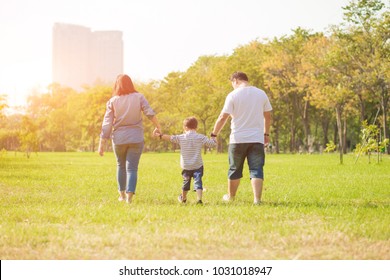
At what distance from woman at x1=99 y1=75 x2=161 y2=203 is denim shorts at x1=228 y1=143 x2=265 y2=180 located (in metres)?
1.36

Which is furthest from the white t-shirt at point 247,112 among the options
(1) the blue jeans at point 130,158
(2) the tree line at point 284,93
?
(2) the tree line at point 284,93

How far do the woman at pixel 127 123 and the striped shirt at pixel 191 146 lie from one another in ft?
1.51

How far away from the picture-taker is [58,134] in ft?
275

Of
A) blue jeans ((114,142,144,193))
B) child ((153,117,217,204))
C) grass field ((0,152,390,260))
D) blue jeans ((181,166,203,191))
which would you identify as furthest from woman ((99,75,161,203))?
blue jeans ((181,166,203,191))

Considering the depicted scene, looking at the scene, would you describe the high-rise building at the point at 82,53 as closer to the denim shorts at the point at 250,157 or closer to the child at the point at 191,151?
the child at the point at 191,151

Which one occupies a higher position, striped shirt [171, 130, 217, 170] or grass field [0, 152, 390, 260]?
striped shirt [171, 130, 217, 170]

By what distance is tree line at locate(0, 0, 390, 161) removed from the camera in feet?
132

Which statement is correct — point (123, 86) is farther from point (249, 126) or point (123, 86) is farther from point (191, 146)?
point (249, 126)

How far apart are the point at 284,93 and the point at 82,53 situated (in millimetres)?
71024

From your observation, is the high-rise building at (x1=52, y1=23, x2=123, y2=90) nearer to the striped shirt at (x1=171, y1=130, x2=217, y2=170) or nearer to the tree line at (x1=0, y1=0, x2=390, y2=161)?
→ the tree line at (x1=0, y1=0, x2=390, y2=161)

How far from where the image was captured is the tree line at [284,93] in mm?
40188

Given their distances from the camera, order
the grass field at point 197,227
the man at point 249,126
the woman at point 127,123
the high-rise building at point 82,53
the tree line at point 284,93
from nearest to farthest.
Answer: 1. the grass field at point 197,227
2. the man at point 249,126
3. the woman at point 127,123
4. the tree line at point 284,93
5. the high-rise building at point 82,53

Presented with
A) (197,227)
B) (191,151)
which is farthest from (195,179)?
(197,227)
